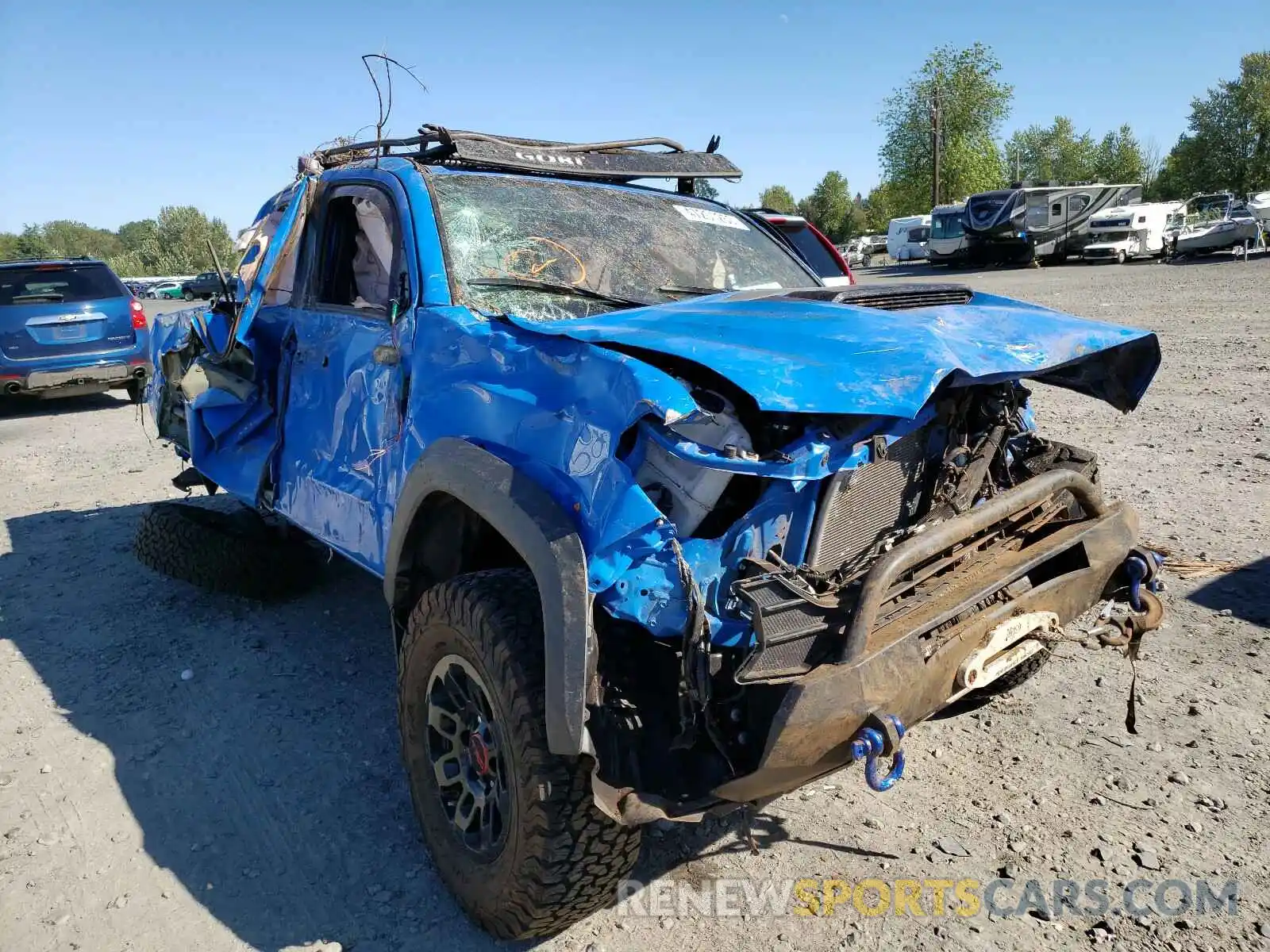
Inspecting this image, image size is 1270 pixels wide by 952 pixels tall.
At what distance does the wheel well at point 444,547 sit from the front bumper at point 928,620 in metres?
1.07

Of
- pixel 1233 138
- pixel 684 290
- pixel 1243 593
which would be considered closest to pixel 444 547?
pixel 684 290

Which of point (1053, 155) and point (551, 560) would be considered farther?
point (1053, 155)

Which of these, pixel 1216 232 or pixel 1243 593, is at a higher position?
pixel 1216 232

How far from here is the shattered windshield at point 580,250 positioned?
3.17m

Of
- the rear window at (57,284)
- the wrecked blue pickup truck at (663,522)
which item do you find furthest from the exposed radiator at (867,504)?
the rear window at (57,284)

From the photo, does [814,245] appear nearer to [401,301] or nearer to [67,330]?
[401,301]

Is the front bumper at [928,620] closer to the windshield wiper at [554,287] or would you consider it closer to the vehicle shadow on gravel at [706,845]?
the vehicle shadow on gravel at [706,845]

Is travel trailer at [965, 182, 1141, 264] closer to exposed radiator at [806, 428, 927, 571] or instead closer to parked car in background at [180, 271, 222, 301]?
parked car in background at [180, 271, 222, 301]

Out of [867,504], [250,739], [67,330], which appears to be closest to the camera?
[867,504]

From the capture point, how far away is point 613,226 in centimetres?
366

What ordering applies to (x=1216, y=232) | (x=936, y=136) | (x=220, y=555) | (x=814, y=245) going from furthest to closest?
1. (x=936, y=136)
2. (x=1216, y=232)
3. (x=814, y=245)
4. (x=220, y=555)

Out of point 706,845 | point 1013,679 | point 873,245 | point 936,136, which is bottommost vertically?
point 706,845

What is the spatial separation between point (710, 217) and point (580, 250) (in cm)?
101

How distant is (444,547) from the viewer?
2.99m
